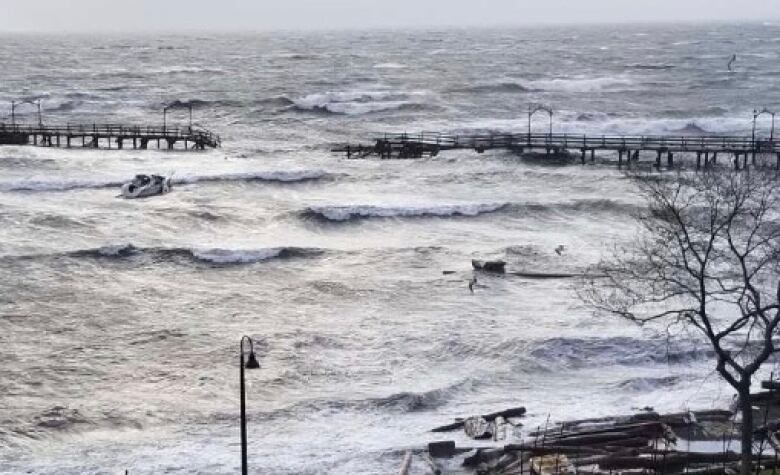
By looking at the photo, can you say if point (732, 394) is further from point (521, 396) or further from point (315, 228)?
point (315, 228)

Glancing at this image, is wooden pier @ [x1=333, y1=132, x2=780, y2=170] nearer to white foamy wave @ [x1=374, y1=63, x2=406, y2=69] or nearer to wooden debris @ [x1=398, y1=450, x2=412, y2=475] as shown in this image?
wooden debris @ [x1=398, y1=450, x2=412, y2=475]

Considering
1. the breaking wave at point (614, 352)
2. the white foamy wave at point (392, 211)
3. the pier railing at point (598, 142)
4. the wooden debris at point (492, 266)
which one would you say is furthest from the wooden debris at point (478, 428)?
the pier railing at point (598, 142)

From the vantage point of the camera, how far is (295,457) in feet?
80.6

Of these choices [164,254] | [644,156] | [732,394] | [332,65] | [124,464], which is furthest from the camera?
[332,65]

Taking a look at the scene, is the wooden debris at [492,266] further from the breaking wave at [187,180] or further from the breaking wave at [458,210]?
the breaking wave at [187,180]

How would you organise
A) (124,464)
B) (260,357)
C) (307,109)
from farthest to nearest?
1. (307,109)
2. (260,357)
3. (124,464)

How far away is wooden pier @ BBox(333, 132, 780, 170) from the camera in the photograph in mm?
63969

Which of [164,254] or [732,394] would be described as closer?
[732,394]

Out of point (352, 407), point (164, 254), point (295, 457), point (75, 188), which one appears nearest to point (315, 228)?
point (164, 254)

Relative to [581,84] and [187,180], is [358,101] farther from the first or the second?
[187,180]

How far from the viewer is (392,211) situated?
53.8 m

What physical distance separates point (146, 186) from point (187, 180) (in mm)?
4568

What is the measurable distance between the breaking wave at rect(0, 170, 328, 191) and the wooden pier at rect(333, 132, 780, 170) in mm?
7466

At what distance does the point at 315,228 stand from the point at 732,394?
2740 cm
